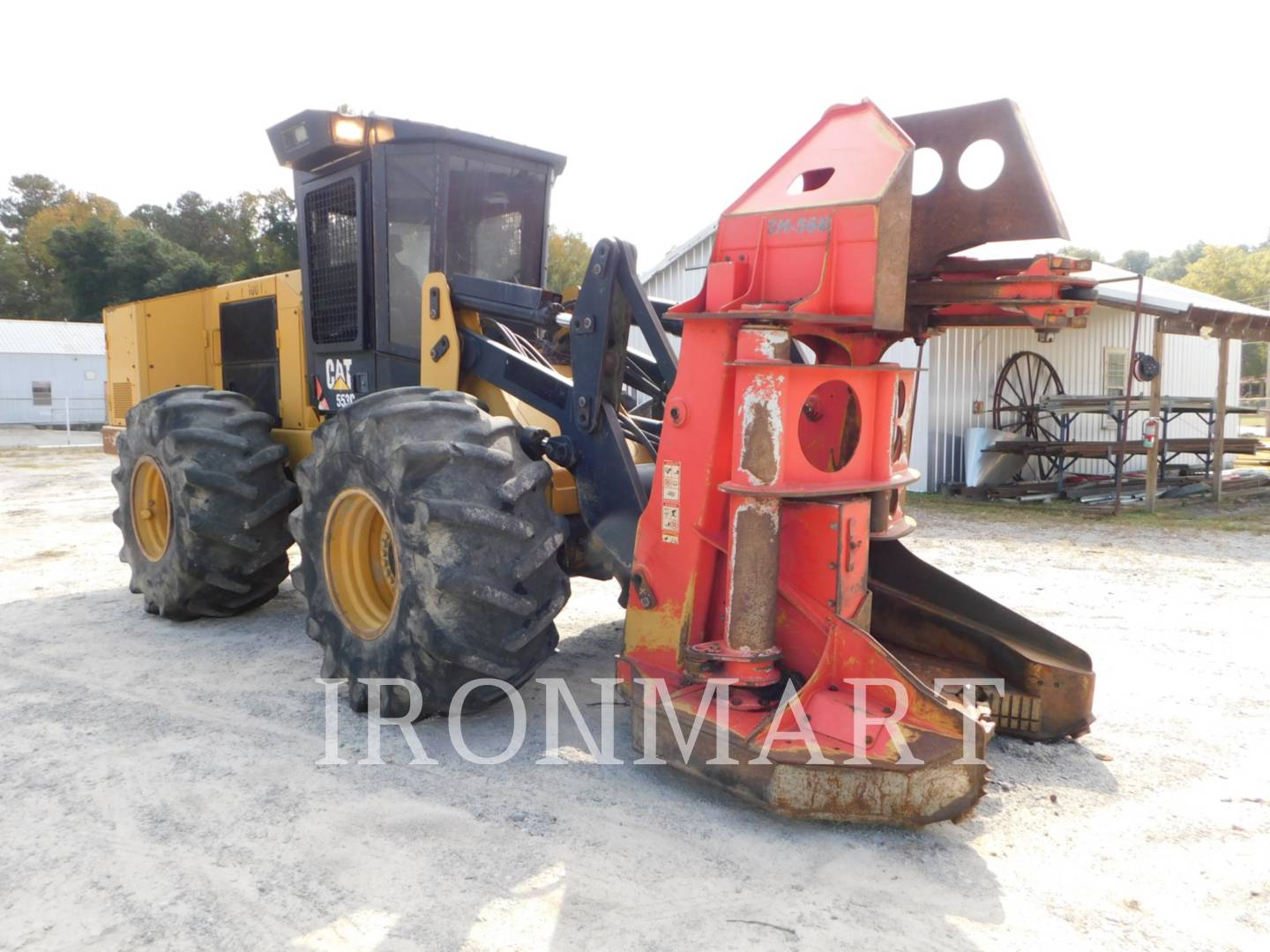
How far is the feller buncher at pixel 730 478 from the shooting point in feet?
→ 10.6

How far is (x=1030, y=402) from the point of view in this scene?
1612 centimetres

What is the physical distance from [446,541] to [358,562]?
91 centimetres

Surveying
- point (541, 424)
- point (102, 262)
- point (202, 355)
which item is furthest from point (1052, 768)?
point (102, 262)

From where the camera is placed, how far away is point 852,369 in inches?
136

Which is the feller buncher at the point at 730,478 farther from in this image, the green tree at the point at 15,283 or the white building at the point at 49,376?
the green tree at the point at 15,283

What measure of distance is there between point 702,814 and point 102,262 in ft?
150

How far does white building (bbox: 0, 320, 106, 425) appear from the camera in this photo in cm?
3338

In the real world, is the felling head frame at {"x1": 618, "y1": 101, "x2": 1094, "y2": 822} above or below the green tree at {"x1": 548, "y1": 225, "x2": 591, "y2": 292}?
below


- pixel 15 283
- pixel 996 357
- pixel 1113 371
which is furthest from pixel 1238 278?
pixel 15 283

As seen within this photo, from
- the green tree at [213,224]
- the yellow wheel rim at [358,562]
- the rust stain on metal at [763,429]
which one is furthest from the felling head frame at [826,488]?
the green tree at [213,224]

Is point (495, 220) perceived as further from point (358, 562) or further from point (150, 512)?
point (150, 512)

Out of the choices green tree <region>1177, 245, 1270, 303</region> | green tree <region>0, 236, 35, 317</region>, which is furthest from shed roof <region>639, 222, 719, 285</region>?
green tree <region>1177, 245, 1270, 303</region>

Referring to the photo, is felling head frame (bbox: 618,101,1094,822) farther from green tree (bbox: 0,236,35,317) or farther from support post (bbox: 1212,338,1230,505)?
green tree (bbox: 0,236,35,317)

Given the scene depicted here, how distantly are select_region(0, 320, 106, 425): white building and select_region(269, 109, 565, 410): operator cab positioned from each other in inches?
1231
